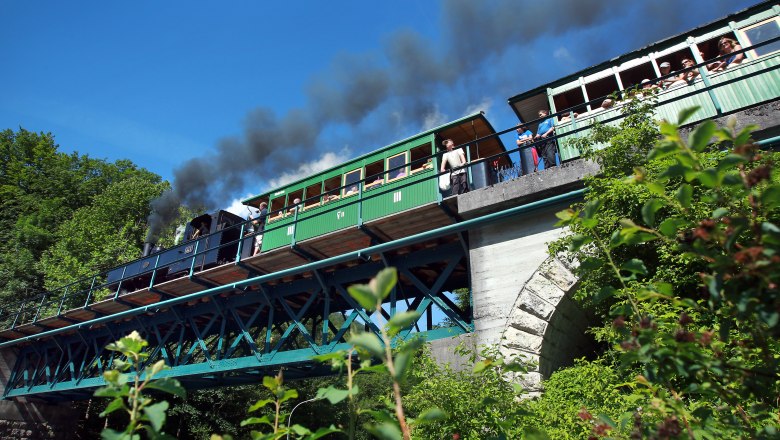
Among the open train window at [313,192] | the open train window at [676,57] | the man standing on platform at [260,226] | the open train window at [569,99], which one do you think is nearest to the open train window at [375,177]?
the open train window at [313,192]

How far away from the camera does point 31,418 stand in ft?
57.8

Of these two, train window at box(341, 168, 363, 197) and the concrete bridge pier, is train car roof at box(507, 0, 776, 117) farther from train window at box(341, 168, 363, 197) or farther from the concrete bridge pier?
train window at box(341, 168, 363, 197)

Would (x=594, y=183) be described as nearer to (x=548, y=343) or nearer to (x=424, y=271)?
(x=548, y=343)

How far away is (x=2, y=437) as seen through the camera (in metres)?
16.2

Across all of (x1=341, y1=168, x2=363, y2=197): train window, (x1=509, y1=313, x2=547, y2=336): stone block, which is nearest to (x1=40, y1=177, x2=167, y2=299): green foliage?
(x1=341, y1=168, x2=363, y2=197): train window

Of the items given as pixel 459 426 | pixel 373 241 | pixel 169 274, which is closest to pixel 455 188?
pixel 373 241

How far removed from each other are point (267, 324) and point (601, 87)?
9926 mm

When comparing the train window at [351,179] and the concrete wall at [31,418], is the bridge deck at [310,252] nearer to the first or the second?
the train window at [351,179]

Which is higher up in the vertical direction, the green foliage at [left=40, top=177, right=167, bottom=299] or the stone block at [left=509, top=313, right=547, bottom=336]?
the green foliage at [left=40, top=177, right=167, bottom=299]

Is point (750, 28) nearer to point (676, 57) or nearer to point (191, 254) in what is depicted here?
point (676, 57)

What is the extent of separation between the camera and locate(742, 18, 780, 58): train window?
25.0 ft

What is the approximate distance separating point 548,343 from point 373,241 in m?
4.26

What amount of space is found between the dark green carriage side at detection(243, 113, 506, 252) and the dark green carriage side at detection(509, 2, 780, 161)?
1.57m

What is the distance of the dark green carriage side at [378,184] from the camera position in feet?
31.9
